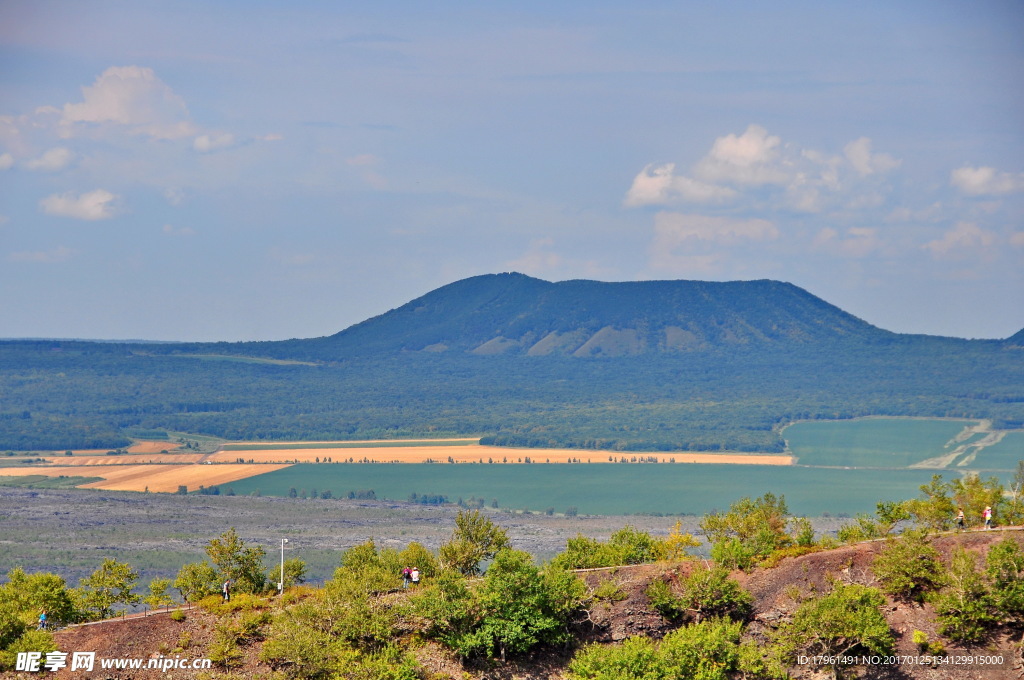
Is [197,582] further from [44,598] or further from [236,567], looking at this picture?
[44,598]

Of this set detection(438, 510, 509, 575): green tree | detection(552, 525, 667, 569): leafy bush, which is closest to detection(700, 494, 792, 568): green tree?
detection(552, 525, 667, 569): leafy bush

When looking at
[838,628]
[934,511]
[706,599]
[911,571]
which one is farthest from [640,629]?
[934,511]

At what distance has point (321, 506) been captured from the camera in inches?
6860

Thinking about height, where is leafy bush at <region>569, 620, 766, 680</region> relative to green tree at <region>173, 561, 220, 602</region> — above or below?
below

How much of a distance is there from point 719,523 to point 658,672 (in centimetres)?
2031

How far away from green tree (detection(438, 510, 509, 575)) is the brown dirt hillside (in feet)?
23.2

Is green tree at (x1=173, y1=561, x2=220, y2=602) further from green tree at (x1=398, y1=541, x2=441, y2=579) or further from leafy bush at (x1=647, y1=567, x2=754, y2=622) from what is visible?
leafy bush at (x1=647, y1=567, x2=754, y2=622)

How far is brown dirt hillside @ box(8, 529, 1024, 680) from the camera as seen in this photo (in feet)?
163

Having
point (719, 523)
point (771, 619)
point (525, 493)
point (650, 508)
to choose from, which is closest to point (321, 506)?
point (525, 493)

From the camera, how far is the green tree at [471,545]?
208ft

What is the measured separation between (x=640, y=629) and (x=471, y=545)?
13.1m

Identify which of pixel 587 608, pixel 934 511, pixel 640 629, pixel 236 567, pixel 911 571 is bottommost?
pixel 640 629

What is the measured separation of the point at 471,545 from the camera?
2539 inches

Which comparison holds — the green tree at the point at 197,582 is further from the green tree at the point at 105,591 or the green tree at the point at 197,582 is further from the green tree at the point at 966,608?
the green tree at the point at 966,608
